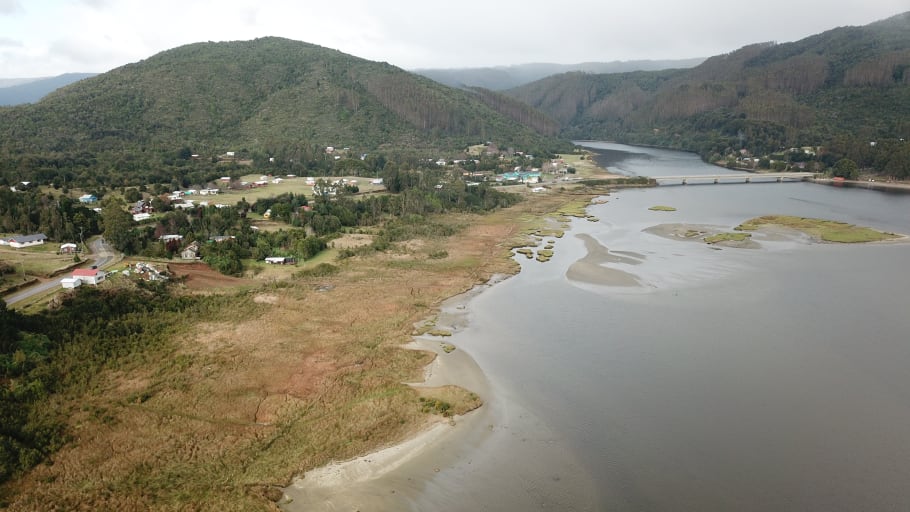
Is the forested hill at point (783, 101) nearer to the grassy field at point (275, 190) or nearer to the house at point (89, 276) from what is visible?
the grassy field at point (275, 190)

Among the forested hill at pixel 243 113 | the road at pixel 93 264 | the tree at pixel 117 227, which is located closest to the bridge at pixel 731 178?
the forested hill at pixel 243 113

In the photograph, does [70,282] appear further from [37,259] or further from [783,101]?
[783,101]

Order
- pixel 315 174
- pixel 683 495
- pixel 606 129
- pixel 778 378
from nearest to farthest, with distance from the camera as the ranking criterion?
pixel 683 495 < pixel 778 378 < pixel 315 174 < pixel 606 129

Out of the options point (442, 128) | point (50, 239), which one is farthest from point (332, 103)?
point (50, 239)

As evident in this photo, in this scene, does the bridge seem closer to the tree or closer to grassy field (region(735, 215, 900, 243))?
grassy field (region(735, 215, 900, 243))

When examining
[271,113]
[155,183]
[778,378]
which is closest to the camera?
[778,378]

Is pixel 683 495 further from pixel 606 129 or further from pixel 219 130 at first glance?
pixel 606 129
